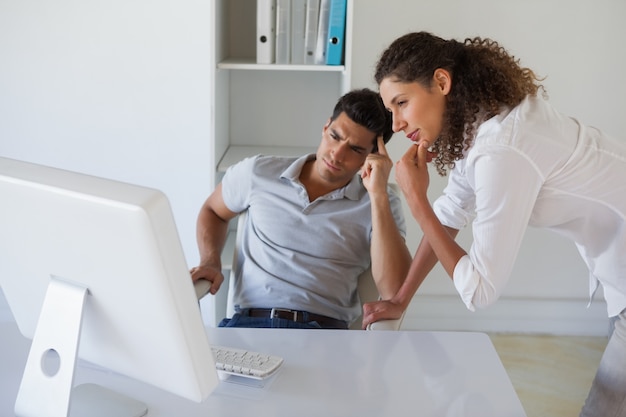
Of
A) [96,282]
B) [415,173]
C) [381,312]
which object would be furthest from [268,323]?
[96,282]

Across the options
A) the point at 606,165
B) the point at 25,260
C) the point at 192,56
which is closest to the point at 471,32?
the point at 192,56

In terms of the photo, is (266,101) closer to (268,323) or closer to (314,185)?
(314,185)

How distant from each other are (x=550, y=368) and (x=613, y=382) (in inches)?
57.5

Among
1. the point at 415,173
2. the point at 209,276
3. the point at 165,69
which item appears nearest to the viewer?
the point at 415,173

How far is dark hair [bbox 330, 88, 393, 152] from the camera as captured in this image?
219cm

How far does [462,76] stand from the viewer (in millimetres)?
1739

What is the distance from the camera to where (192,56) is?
3.24m

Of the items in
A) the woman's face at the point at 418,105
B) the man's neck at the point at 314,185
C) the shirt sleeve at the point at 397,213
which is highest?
the woman's face at the point at 418,105

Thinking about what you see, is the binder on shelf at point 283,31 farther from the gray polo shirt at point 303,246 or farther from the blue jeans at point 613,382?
the blue jeans at point 613,382

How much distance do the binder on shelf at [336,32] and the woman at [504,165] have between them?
35.0 inches

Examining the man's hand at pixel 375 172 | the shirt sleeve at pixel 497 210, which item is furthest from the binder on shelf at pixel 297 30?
the shirt sleeve at pixel 497 210

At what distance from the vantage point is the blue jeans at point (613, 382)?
174 cm

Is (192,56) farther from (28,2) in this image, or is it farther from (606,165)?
(606,165)

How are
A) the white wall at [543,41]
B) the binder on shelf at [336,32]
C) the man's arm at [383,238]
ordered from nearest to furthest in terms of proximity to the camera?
the man's arm at [383,238] < the binder on shelf at [336,32] < the white wall at [543,41]
